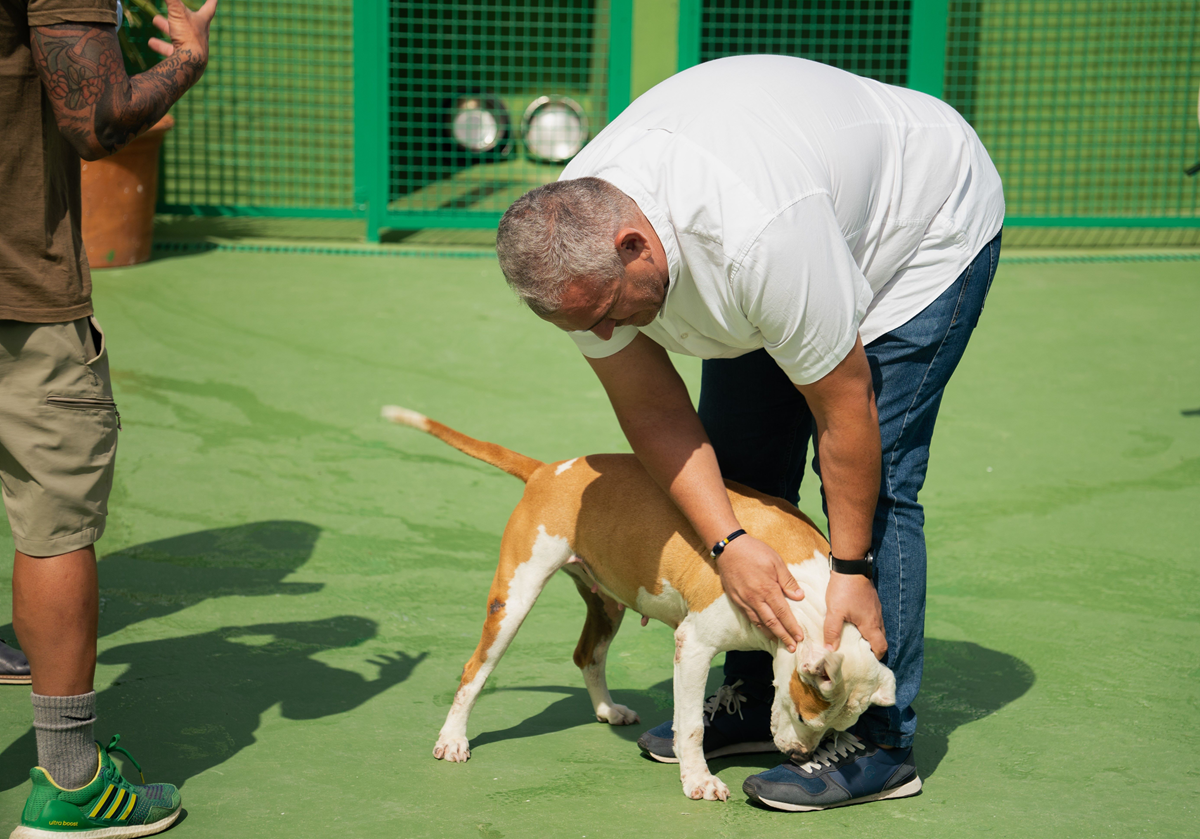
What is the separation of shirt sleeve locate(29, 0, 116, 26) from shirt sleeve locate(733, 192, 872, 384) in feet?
3.87

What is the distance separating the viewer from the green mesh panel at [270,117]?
8211mm

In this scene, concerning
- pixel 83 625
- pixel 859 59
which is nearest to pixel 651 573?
pixel 83 625

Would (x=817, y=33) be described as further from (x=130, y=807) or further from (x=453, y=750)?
(x=130, y=807)

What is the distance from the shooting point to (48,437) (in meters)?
2.05

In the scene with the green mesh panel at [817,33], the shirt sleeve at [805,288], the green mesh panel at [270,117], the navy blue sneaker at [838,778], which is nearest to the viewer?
the shirt sleeve at [805,288]

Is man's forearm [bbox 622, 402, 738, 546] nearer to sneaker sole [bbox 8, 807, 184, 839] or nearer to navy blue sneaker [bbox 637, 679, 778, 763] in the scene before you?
navy blue sneaker [bbox 637, 679, 778, 763]

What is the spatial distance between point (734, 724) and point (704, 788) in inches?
11.1

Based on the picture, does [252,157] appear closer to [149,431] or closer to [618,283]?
[149,431]

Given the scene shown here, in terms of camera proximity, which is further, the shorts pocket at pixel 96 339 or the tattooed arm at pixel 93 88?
the shorts pocket at pixel 96 339

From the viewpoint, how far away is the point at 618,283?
1884 mm

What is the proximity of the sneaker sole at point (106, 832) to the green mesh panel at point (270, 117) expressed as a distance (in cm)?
645

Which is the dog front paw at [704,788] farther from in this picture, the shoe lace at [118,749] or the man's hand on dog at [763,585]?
the shoe lace at [118,749]

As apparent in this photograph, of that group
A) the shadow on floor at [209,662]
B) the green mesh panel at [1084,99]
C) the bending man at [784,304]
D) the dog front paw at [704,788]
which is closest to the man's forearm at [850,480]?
the bending man at [784,304]

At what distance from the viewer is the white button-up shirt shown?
1841 millimetres
